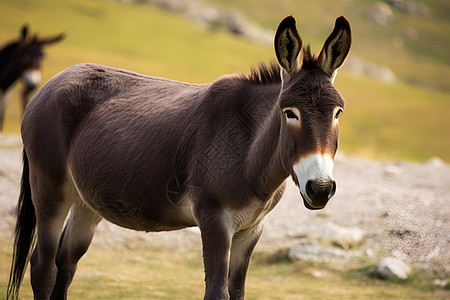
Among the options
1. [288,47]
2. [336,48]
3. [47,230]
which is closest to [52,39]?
[47,230]

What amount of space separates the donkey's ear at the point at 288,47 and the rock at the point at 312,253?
456 centimetres

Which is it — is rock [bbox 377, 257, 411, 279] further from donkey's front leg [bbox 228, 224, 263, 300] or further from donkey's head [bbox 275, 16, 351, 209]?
donkey's head [bbox 275, 16, 351, 209]

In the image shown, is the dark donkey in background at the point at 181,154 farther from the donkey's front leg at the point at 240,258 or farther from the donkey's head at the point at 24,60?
the donkey's head at the point at 24,60

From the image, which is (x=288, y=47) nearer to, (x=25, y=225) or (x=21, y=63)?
(x=25, y=225)

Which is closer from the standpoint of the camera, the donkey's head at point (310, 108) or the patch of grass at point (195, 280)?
the donkey's head at point (310, 108)

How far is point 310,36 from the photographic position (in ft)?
474

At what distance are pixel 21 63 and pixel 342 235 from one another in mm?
11410

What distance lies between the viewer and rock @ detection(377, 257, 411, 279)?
7098 mm

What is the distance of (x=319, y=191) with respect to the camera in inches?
127

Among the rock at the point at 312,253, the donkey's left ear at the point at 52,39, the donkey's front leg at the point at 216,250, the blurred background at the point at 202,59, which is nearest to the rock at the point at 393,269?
the rock at the point at 312,253

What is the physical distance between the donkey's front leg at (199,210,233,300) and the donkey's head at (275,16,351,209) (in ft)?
2.22

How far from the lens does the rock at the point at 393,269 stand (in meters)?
7.10

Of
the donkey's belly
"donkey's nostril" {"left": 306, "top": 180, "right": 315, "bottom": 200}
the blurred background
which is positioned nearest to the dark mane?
the donkey's belly

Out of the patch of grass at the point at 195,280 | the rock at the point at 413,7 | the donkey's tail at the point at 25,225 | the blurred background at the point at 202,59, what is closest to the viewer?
the donkey's tail at the point at 25,225
